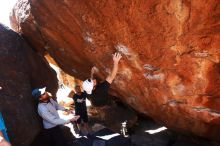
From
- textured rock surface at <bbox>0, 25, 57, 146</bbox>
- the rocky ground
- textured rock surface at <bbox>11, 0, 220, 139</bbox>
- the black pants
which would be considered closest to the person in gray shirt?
the black pants

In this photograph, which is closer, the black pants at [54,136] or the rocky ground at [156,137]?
the black pants at [54,136]

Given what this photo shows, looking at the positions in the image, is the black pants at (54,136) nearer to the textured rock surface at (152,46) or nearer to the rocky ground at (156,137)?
the rocky ground at (156,137)

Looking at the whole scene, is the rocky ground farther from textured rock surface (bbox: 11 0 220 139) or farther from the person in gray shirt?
the person in gray shirt

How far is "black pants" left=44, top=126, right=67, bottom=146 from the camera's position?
5369 millimetres

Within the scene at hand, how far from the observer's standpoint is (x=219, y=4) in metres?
4.23

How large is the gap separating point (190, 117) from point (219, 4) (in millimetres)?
2302

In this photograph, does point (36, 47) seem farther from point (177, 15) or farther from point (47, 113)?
point (177, 15)

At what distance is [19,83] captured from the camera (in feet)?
18.4

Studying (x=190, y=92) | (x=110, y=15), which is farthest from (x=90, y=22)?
(x=190, y=92)

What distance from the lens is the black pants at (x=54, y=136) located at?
211 inches

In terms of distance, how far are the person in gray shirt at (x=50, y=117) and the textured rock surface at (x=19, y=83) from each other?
0.66 ft

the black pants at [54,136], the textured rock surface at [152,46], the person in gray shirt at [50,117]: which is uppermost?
the textured rock surface at [152,46]

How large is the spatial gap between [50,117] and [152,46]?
6.72ft

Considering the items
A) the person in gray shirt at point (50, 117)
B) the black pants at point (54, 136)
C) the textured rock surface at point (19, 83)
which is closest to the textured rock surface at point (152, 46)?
the textured rock surface at point (19, 83)
